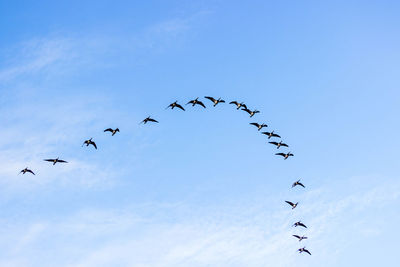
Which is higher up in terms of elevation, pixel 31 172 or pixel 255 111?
pixel 255 111

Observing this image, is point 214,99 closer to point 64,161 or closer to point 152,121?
point 152,121

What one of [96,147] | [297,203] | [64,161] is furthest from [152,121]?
[297,203]

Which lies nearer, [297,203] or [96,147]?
[96,147]

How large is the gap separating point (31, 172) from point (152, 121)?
23.2m

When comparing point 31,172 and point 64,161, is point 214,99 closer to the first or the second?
point 64,161

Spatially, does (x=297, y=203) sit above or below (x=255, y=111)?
below

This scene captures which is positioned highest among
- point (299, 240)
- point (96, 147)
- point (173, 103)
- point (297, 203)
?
point (173, 103)

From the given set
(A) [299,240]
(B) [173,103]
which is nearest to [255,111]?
(B) [173,103]

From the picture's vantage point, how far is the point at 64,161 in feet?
260

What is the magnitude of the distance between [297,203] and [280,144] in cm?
1135

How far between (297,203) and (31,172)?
47.8m

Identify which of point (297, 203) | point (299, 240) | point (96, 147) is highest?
point (96, 147)

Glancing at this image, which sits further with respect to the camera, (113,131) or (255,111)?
(255,111)

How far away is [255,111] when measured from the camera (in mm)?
82188
